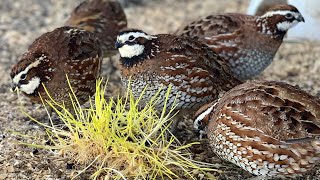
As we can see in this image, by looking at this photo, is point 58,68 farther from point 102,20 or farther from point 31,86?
point 102,20

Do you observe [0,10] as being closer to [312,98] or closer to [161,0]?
[161,0]

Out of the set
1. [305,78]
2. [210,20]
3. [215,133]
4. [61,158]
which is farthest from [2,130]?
[305,78]

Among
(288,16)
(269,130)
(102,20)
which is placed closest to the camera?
(269,130)

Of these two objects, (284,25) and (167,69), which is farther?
(284,25)

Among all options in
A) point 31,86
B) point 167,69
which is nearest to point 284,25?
point 167,69

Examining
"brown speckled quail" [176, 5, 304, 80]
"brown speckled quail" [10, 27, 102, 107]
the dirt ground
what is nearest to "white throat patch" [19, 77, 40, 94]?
"brown speckled quail" [10, 27, 102, 107]

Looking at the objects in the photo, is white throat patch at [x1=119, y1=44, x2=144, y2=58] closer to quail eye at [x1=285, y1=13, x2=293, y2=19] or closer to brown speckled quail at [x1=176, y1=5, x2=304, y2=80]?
brown speckled quail at [x1=176, y1=5, x2=304, y2=80]
